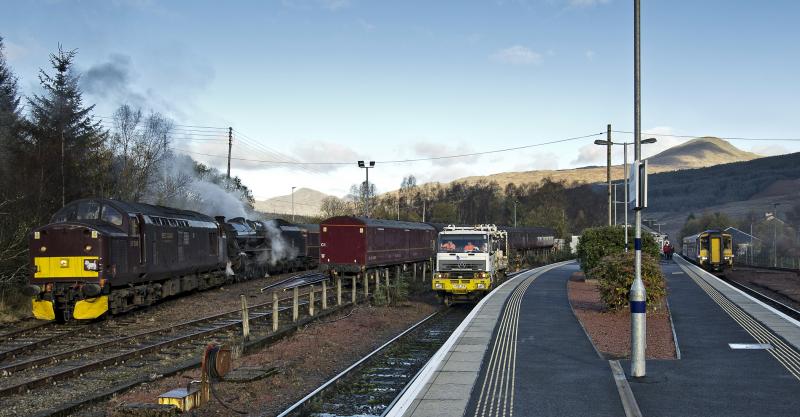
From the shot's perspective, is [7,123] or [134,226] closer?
[134,226]

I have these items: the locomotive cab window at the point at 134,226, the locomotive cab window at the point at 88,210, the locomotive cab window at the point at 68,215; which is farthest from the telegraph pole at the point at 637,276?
the locomotive cab window at the point at 68,215

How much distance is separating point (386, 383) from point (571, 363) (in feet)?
11.2

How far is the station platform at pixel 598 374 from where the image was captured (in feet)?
29.9

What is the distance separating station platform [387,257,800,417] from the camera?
9.11m

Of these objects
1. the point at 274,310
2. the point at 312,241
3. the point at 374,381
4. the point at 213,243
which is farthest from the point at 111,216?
the point at 312,241

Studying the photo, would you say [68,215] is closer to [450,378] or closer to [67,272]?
[67,272]

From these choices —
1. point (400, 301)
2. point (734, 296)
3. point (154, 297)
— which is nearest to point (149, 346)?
point (154, 297)

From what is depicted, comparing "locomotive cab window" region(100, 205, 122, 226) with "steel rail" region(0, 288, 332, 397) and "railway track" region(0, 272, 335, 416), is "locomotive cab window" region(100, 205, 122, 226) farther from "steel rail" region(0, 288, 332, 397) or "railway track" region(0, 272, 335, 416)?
"steel rail" region(0, 288, 332, 397)

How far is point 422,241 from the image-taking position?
43.3m

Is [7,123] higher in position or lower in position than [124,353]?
higher

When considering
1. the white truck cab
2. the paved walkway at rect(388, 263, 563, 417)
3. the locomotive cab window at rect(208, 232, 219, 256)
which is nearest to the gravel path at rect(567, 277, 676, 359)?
the paved walkway at rect(388, 263, 563, 417)

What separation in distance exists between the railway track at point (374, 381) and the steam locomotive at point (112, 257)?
8576 millimetres

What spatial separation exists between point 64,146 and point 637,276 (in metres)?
31.0

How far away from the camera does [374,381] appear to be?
1270 centimetres
